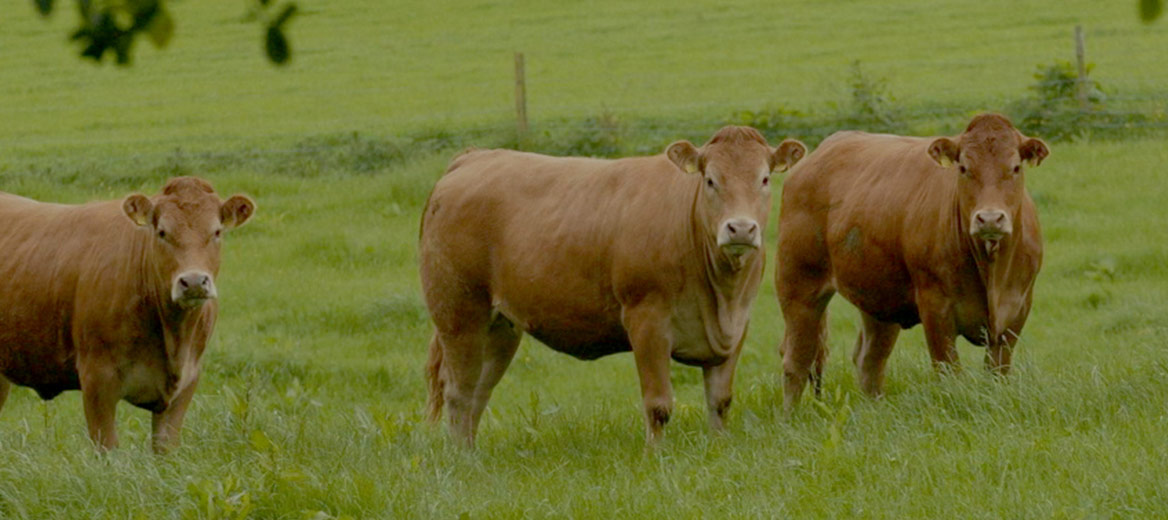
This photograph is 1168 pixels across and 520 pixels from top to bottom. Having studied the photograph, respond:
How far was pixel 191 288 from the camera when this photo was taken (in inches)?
303

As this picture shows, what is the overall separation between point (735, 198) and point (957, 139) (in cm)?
129

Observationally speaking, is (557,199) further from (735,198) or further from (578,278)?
(735,198)

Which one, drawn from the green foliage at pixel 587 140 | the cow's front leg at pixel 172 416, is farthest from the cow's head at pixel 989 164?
the green foliage at pixel 587 140

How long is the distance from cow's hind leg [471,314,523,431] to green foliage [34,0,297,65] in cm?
640

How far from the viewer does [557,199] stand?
8.71 meters

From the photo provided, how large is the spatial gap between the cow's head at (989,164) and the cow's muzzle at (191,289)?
3594 millimetres

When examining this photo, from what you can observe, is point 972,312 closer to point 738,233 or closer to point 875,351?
point 875,351

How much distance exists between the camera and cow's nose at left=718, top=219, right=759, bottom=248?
7.59 m

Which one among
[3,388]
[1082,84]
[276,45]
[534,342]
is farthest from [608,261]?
[1082,84]

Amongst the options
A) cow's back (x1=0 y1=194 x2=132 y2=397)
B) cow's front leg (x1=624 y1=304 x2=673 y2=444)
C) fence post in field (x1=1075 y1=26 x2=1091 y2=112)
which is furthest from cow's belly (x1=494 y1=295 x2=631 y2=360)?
fence post in field (x1=1075 y1=26 x2=1091 y2=112)

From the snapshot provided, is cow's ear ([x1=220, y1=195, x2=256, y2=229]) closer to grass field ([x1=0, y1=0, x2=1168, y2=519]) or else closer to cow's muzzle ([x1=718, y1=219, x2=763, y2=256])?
grass field ([x1=0, y1=0, x2=1168, y2=519])

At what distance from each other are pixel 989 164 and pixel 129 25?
6.11m

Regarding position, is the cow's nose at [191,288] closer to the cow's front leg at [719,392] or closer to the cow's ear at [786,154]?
the cow's front leg at [719,392]

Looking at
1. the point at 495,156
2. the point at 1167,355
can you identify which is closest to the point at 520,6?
the point at 495,156
